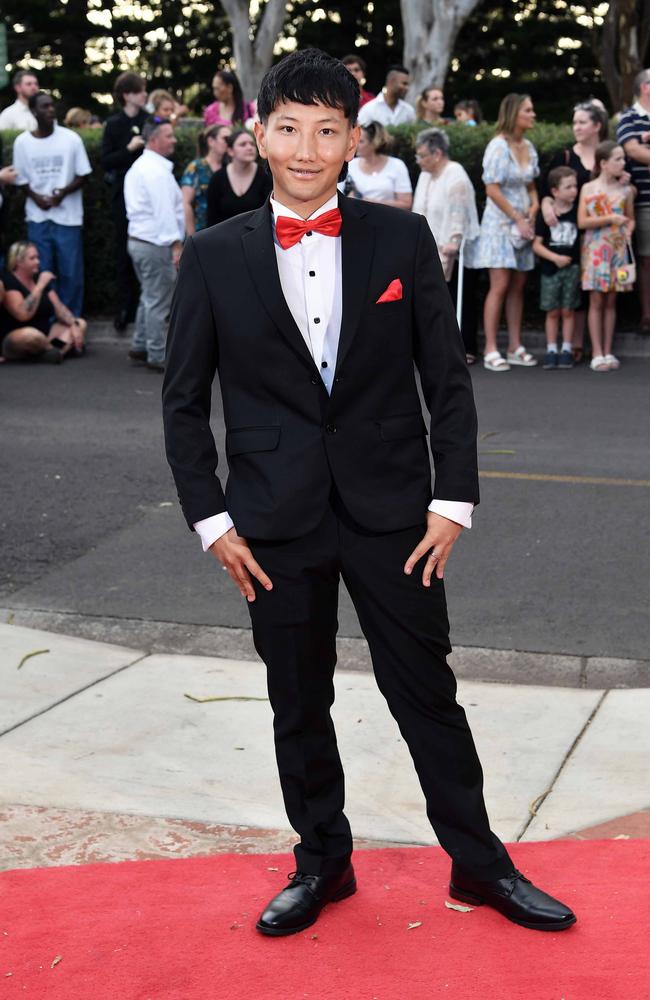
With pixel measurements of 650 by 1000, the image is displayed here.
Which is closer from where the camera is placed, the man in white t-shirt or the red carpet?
the red carpet

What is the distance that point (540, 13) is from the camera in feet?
104

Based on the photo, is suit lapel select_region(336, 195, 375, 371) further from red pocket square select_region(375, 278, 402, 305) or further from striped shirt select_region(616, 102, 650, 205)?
striped shirt select_region(616, 102, 650, 205)

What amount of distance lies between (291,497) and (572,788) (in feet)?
5.17

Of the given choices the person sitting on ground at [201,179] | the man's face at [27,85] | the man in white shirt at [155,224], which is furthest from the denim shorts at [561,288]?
the man's face at [27,85]

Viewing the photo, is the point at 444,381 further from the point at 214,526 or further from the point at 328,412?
the point at 214,526

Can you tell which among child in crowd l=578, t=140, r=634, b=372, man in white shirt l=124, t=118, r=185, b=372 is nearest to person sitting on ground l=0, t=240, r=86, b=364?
man in white shirt l=124, t=118, r=185, b=372

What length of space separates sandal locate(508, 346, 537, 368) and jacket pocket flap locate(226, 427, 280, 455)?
355 inches

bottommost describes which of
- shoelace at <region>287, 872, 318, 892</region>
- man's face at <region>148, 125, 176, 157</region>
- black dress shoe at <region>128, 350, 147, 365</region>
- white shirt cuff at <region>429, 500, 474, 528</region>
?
shoelace at <region>287, 872, 318, 892</region>

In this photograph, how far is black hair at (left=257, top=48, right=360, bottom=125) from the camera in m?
3.03

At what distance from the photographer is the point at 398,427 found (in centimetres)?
316

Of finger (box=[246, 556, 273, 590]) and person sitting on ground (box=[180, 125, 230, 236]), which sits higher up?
person sitting on ground (box=[180, 125, 230, 236])

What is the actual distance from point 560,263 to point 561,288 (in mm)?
218

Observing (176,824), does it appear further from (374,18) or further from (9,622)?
(374,18)

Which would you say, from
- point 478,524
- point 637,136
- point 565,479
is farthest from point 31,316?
point 478,524
